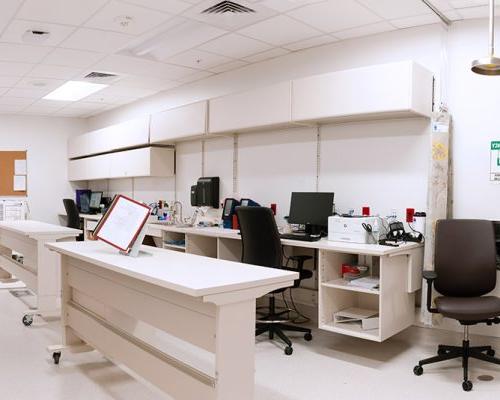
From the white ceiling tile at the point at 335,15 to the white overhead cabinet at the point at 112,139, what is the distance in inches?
125

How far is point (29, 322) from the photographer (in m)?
4.36

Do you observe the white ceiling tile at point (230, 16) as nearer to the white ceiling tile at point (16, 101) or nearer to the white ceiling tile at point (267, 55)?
the white ceiling tile at point (267, 55)

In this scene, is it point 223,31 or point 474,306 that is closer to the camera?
point 474,306

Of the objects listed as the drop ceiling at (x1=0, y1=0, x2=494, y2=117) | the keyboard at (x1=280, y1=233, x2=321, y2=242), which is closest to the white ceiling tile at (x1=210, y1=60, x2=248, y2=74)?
the drop ceiling at (x1=0, y1=0, x2=494, y2=117)

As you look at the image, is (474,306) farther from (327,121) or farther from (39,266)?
(39,266)

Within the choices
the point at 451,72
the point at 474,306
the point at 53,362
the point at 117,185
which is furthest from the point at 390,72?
the point at 117,185

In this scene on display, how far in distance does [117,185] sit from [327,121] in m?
4.79

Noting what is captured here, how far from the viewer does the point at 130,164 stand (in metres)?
6.75

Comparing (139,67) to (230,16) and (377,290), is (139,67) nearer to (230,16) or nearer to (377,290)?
(230,16)

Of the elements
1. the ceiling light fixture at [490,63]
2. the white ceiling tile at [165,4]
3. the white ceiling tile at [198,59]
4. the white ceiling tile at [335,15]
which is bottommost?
the ceiling light fixture at [490,63]

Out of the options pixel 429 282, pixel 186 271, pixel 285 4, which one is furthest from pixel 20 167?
pixel 429 282

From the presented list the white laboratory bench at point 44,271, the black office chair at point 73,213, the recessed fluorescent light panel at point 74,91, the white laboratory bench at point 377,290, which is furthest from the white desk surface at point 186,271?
the black office chair at point 73,213

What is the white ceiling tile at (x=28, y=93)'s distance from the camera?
21.0 feet

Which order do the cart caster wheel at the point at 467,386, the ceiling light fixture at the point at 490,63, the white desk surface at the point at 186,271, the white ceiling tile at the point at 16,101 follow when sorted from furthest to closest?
the white ceiling tile at the point at 16,101 < the cart caster wheel at the point at 467,386 < the ceiling light fixture at the point at 490,63 < the white desk surface at the point at 186,271
